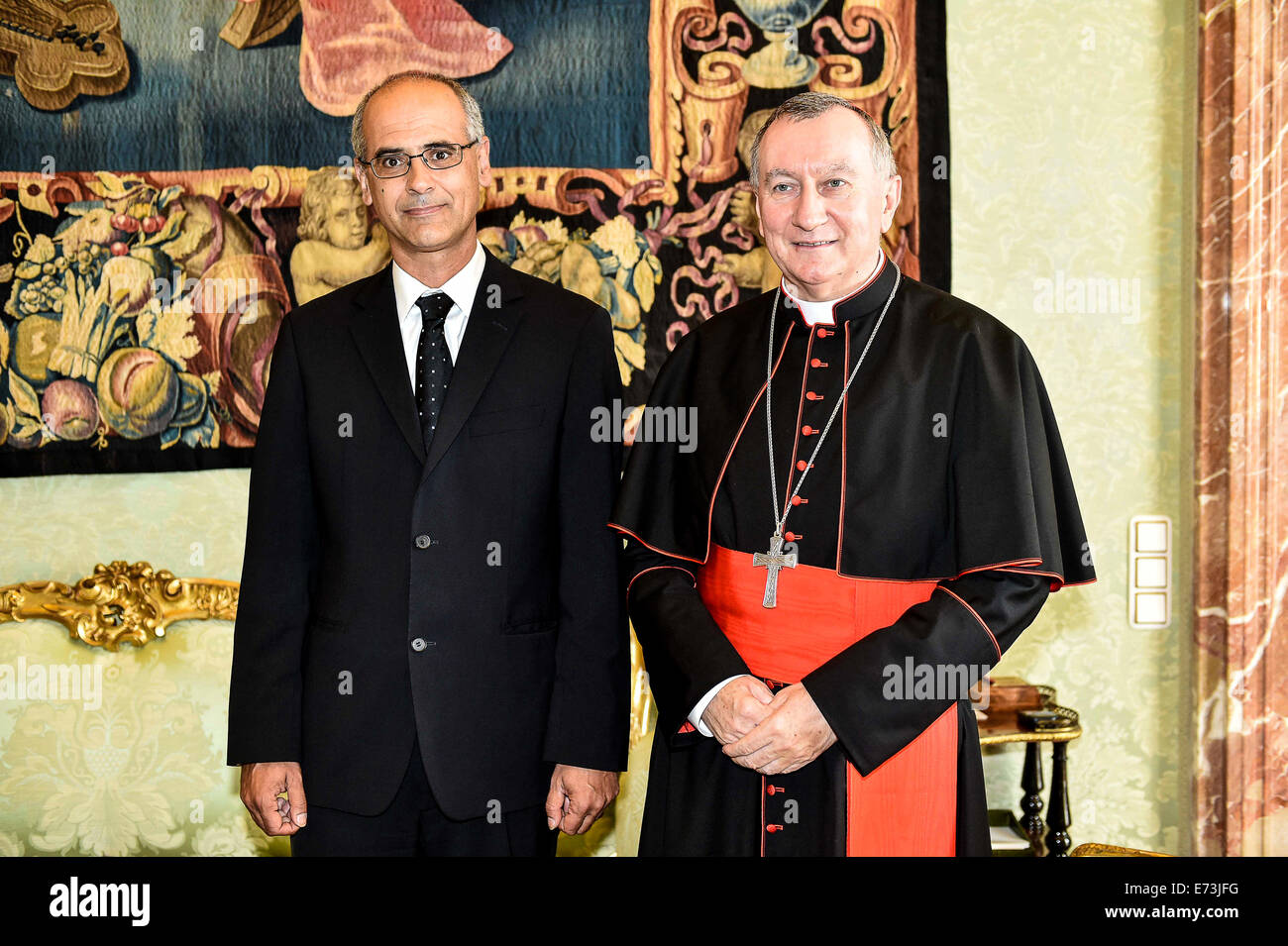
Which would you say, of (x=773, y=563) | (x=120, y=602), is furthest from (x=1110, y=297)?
(x=120, y=602)

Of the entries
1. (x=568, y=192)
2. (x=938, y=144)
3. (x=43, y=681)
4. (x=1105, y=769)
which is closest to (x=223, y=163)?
(x=568, y=192)

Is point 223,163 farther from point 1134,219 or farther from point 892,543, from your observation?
point 1134,219

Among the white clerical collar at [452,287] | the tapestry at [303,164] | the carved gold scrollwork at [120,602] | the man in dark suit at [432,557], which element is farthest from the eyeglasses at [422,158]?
the carved gold scrollwork at [120,602]

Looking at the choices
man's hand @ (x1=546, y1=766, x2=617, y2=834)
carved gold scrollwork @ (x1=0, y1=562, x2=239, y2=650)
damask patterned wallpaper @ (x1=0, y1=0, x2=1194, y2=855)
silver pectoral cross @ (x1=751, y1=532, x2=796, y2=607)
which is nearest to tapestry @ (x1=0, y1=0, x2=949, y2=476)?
damask patterned wallpaper @ (x1=0, y1=0, x2=1194, y2=855)

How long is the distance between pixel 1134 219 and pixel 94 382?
3423mm

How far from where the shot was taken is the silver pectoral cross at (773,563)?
6.47 feet

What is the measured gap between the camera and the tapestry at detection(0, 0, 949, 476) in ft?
11.3

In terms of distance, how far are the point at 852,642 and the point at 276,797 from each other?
1.16 meters

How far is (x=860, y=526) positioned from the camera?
1.95 metres

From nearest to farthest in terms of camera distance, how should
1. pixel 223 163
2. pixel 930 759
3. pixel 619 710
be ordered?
pixel 930 759 < pixel 619 710 < pixel 223 163

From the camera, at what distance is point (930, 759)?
6.32ft

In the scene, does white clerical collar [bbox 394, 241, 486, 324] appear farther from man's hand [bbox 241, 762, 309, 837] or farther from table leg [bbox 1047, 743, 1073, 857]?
table leg [bbox 1047, 743, 1073, 857]

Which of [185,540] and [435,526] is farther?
[185,540]

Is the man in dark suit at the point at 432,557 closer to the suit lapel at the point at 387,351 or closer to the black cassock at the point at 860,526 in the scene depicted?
the suit lapel at the point at 387,351
